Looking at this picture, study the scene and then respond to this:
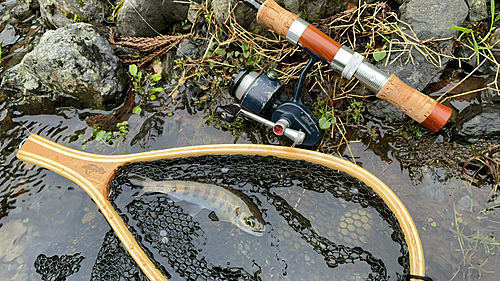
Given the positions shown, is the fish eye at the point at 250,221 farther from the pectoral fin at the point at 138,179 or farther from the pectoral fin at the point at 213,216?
the pectoral fin at the point at 138,179

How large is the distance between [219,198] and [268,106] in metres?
0.90

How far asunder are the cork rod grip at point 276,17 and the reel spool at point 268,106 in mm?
395

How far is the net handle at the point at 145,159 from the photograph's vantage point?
1.88 meters

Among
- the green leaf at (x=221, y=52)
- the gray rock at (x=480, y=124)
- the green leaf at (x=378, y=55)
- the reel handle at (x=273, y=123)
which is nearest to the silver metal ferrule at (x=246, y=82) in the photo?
the reel handle at (x=273, y=123)

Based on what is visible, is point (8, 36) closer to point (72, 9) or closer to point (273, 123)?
point (72, 9)

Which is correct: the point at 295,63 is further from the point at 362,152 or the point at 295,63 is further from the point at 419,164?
the point at 419,164

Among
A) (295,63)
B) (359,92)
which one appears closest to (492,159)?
(359,92)

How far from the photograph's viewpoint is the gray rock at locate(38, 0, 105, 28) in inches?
131

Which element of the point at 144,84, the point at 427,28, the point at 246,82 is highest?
the point at 427,28

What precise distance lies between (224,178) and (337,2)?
192 centimetres

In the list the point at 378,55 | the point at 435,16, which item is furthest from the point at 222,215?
the point at 435,16

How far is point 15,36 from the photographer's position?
12.1 feet

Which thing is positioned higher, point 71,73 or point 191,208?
point 71,73

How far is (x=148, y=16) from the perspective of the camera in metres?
3.06
